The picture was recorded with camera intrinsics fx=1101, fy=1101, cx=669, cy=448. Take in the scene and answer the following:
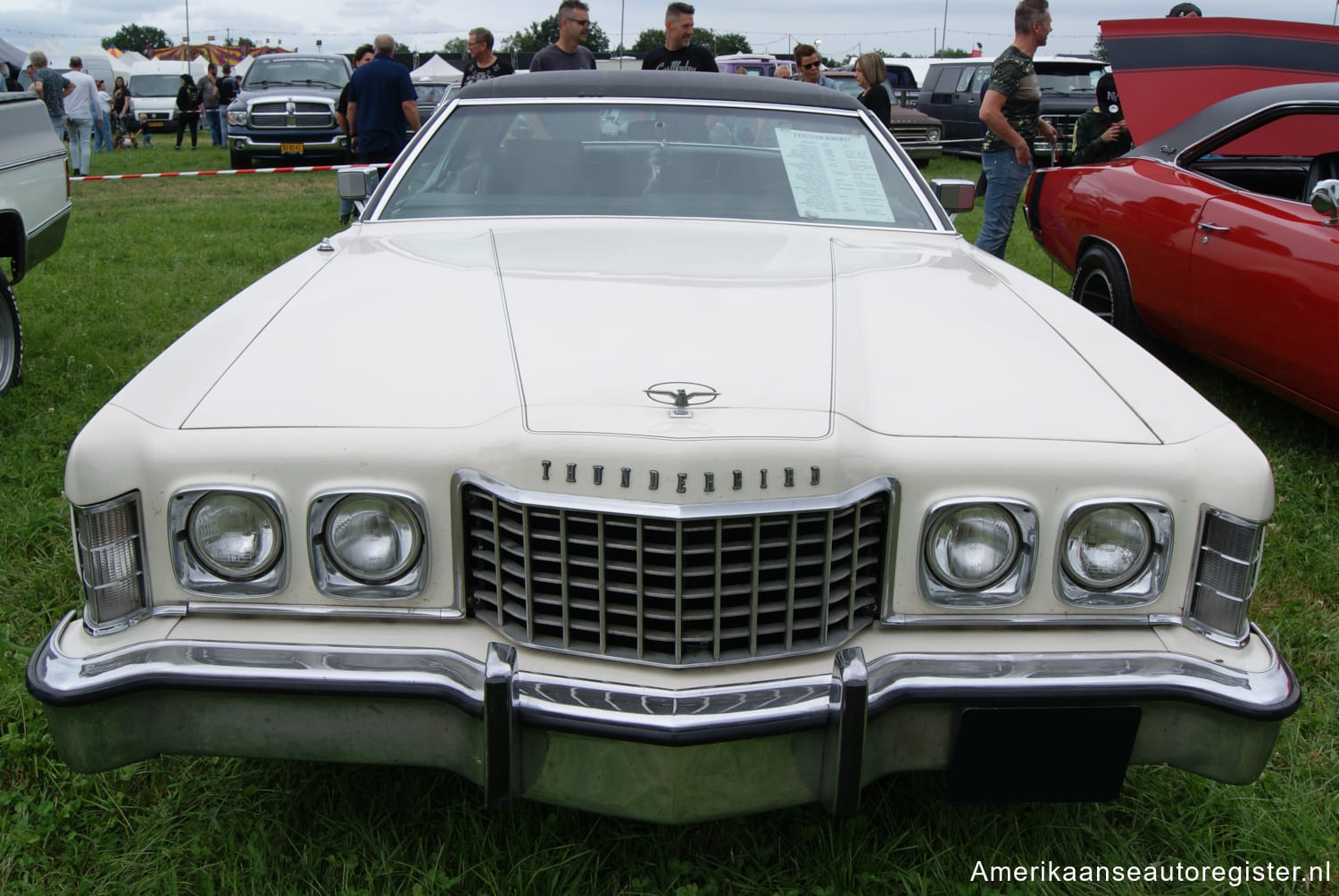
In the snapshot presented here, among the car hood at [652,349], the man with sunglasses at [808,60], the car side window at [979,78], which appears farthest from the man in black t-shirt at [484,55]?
the car side window at [979,78]

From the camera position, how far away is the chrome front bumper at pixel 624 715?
1.63 m

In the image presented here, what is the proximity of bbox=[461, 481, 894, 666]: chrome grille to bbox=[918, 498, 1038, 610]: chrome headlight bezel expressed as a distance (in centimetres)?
7

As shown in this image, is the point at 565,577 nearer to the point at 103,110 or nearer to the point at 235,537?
the point at 235,537

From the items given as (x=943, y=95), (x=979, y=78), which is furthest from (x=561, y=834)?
(x=943, y=95)

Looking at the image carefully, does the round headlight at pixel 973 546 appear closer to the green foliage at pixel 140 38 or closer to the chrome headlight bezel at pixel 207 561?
the chrome headlight bezel at pixel 207 561

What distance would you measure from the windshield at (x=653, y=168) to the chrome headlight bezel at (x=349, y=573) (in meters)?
1.52

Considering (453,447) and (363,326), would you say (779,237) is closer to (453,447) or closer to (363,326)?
(363,326)

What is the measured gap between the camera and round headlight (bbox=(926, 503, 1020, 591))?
1759mm

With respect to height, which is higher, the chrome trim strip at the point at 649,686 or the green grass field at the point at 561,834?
the chrome trim strip at the point at 649,686

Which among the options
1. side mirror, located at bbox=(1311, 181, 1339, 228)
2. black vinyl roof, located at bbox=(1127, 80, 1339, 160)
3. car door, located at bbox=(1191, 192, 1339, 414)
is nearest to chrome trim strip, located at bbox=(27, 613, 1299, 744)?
car door, located at bbox=(1191, 192, 1339, 414)

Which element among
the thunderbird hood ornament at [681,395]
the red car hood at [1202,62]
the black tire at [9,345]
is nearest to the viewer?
the thunderbird hood ornament at [681,395]

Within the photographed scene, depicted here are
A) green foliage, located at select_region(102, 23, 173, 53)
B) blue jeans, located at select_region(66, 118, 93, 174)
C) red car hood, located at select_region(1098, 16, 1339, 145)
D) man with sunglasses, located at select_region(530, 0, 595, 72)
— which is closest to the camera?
red car hood, located at select_region(1098, 16, 1339, 145)

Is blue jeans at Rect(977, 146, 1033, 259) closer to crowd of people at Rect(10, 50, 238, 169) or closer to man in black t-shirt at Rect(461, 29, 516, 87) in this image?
man in black t-shirt at Rect(461, 29, 516, 87)

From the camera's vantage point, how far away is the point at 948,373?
1.99m
